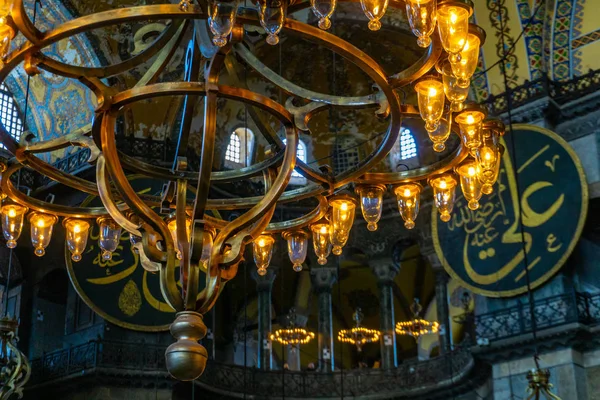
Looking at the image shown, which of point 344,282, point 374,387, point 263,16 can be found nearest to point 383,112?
point 263,16

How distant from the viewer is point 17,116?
12789mm

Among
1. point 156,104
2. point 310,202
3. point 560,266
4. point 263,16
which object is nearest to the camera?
point 263,16

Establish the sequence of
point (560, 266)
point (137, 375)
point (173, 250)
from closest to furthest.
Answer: point (173, 250)
point (560, 266)
point (137, 375)

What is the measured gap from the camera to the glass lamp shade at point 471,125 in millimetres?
4645

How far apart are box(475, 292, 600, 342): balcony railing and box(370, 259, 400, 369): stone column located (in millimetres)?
2144

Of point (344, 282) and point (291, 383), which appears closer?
point (291, 383)

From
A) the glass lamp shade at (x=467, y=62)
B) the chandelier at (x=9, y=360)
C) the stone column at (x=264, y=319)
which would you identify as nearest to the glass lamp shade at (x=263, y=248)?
the glass lamp shade at (x=467, y=62)

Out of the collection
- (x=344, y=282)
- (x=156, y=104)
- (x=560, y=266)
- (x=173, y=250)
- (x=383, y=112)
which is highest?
(x=156, y=104)

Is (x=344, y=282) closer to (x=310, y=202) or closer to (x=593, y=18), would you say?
(x=310, y=202)

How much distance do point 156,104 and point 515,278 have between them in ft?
16.3

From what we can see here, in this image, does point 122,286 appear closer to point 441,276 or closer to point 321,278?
point 321,278

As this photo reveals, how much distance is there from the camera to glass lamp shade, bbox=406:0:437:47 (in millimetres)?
3896

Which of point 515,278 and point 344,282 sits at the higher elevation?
point 344,282

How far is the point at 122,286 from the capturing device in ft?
36.7
